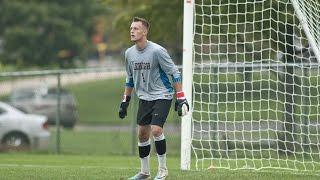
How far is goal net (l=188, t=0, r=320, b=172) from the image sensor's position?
536 inches

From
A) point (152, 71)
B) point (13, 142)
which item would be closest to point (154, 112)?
point (152, 71)

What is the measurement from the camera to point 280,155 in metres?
15.0

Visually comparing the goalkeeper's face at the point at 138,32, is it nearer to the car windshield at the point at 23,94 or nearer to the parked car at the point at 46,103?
the parked car at the point at 46,103

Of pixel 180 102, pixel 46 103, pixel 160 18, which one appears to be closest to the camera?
pixel 180 102

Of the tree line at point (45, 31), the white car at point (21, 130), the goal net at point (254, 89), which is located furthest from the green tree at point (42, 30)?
the goal net at point (254, 89)

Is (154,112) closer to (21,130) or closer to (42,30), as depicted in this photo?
(21,130)

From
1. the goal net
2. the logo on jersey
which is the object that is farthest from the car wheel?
the logo on jersey

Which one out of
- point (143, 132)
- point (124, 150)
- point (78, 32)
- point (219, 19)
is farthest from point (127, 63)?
point (78, 32)

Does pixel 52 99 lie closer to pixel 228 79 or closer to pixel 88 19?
pixel 228 79

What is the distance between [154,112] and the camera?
10.4 m

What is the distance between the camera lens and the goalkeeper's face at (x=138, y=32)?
1038 cm

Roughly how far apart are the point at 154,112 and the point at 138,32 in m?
1.08

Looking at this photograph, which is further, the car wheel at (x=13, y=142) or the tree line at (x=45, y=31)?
the tree line at (x=45, y=31)

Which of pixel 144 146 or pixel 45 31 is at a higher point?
pixel 45 31
